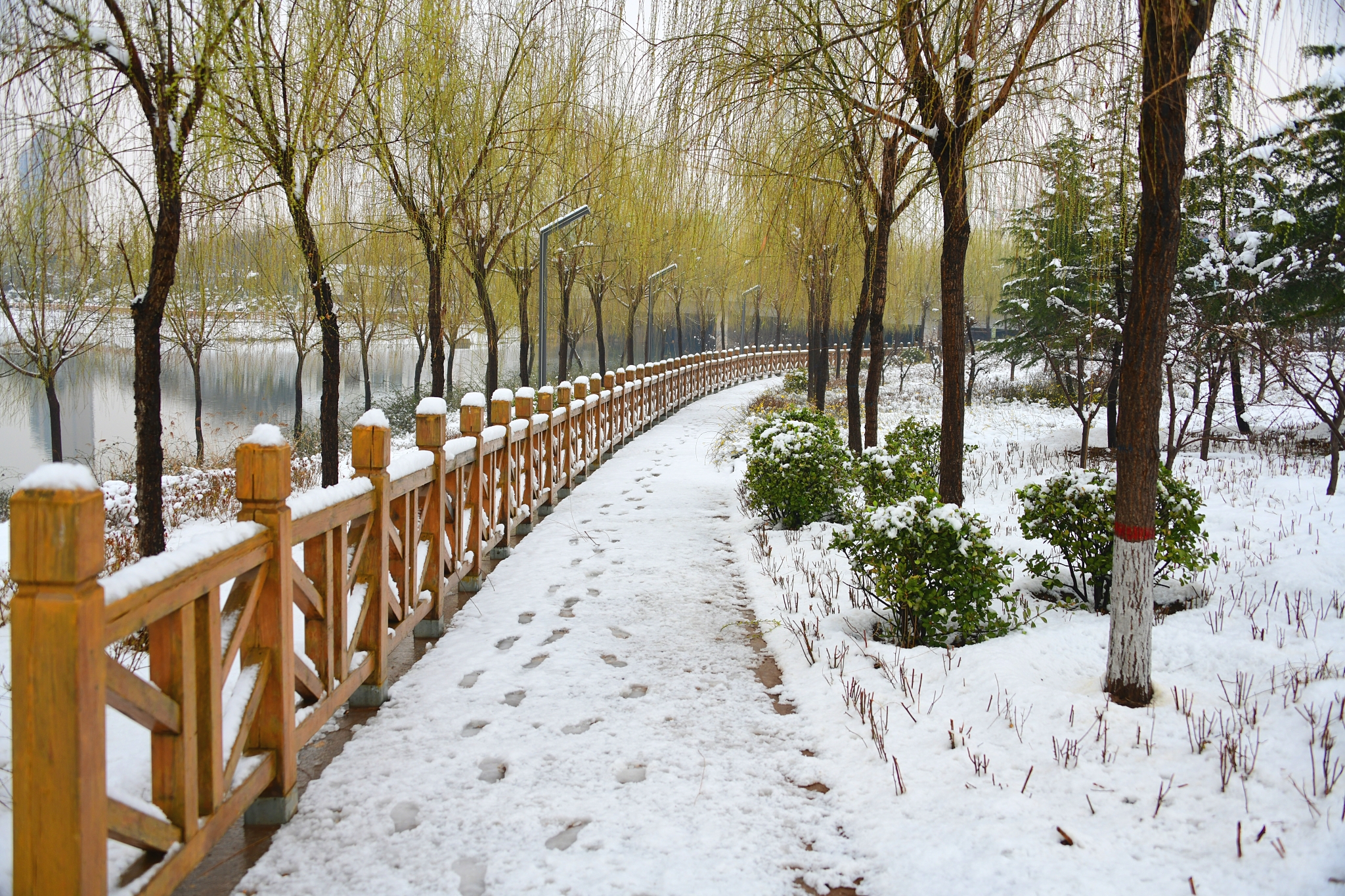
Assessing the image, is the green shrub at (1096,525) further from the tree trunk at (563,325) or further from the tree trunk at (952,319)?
the tree trunk at (563,325)

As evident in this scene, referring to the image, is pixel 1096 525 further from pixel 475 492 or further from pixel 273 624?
pixel 273 624

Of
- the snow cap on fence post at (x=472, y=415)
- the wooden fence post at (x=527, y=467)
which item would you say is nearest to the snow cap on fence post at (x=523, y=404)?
the wooden fence post at (x=527, y=467)

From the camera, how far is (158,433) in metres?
6.21

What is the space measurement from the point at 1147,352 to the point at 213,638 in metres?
3.57

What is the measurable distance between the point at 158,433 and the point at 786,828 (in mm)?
5466

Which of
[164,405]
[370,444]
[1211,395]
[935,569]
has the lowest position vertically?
[164,405]

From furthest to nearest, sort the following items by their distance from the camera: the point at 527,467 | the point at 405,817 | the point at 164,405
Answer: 1. the point at 164,405
2. the point at 527,467
3. the point at 405,817

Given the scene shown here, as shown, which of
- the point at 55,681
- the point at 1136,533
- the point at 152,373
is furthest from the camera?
the point at 152,373

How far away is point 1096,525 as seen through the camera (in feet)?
16.4


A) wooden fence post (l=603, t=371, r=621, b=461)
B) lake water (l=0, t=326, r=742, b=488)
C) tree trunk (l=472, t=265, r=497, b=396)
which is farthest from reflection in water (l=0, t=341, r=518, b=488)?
wooden fence post (l=603, t=371, r=621, b=461)

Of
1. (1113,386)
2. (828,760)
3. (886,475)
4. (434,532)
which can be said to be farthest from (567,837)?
(1113,386)

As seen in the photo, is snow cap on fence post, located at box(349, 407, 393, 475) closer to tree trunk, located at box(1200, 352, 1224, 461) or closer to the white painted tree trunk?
the white painted tree trunk

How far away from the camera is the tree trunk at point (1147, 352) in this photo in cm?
336

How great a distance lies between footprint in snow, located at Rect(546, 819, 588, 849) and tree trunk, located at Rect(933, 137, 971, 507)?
12.7 feet
